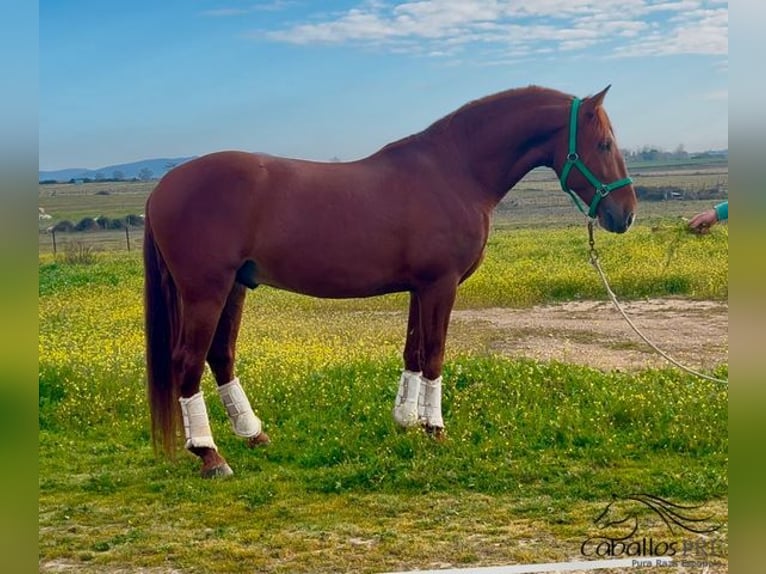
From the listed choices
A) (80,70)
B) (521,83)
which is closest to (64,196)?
(80,70)

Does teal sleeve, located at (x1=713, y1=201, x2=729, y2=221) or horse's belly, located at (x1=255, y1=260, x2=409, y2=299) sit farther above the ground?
teal sleeve, located at (x1=713, y1=201, x2=729, y2=221)

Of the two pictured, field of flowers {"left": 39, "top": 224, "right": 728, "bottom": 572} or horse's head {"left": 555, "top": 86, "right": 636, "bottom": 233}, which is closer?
field of flowers {"left": 39, "top": 224, "right": 728, "bottom": 572}

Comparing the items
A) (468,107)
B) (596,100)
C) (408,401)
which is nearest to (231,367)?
(408,401)

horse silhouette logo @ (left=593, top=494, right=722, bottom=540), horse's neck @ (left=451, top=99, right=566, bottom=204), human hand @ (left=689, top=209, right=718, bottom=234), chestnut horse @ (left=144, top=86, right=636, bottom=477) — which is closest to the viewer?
horse silhouette logo @ (left=593, top=494, right=722, bottom=540)

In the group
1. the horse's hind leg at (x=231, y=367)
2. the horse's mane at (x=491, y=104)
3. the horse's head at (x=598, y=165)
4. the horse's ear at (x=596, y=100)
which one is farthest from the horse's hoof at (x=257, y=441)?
the horse's ear at (x=596, y=100)

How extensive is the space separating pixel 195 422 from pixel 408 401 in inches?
54.6

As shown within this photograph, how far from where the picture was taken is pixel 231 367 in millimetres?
5102

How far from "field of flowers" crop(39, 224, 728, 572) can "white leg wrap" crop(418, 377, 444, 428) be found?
14 centimetres

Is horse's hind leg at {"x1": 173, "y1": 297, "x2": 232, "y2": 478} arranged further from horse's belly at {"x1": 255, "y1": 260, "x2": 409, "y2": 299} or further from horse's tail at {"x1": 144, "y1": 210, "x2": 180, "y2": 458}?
horse's belly at {"x1": 255, "y1": 260, "x2": 409, "y2": 299}

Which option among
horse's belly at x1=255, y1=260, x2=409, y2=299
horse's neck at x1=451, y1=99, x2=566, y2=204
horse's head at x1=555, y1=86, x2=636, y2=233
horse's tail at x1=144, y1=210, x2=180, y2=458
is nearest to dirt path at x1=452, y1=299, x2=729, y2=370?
horse's head at x1=555, y1=86, x2=636, y2=233

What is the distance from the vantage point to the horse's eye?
15.9 feet

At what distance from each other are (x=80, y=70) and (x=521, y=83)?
9.30 ft

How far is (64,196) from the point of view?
5.32m

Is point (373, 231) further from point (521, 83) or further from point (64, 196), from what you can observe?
point (64, 196)
